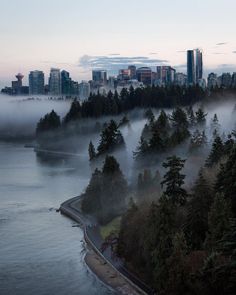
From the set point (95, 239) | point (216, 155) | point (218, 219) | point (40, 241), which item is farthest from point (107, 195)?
point (218, 219)

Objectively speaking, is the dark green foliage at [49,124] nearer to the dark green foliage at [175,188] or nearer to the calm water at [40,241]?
the calm water at [40,241]

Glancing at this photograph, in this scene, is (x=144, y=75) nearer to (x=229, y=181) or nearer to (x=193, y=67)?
(x=193, y=67)

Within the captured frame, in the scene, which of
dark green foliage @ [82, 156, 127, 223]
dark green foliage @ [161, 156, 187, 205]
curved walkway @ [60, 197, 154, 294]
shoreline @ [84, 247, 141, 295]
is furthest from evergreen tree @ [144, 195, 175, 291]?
dark green foliage @ [82, 156, 127, 223]

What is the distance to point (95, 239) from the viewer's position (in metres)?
35.8

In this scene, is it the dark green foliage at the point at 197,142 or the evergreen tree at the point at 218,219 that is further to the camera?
the dark green foliage at the point at 197,142

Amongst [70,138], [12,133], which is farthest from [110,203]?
[12,133]

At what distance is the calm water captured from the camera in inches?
1139

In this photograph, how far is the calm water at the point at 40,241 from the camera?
28.9 metres

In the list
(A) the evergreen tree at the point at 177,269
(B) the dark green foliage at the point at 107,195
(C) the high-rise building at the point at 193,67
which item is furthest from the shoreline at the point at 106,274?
(C) the high-rise building at the point at 193,67

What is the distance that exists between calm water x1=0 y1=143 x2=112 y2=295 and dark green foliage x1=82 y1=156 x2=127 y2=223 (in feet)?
6.09

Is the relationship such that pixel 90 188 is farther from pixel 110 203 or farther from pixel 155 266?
pixel 155 266

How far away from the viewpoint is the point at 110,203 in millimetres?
40000

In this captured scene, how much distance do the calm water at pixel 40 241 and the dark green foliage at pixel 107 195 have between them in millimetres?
1857

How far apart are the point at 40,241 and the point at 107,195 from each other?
6142 millimetres
